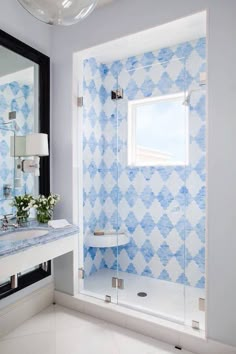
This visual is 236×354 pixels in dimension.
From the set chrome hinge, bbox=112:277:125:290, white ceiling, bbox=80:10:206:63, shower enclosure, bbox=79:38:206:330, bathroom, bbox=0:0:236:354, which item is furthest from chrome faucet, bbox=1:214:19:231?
white ceiling, bbox=80:10:206:63

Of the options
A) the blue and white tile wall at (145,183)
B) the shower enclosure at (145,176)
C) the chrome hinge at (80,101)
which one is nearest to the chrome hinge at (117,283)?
the shower enclosure at (145,176)

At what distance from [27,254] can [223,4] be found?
212 cm

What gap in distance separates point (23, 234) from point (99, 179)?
1.05 meters

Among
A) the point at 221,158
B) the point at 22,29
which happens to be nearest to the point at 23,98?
the point at 22,29

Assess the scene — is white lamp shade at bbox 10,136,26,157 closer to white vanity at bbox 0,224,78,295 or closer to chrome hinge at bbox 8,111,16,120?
chrome hinge at bbox 8,111,16,120

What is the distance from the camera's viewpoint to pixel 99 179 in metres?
2.82

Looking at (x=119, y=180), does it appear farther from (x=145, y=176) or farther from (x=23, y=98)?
(x=23, y=98)

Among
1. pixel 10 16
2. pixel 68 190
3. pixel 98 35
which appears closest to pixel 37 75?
pixel 10 16

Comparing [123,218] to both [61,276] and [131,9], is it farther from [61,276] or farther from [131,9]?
[131,9]

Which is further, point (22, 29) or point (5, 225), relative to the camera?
point (22, 29)

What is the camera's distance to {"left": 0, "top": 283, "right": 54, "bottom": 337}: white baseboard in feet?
6.49

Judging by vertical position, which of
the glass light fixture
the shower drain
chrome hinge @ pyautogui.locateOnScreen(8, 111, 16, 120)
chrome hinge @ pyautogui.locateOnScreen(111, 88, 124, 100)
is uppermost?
chrome hinge @ pyautogui.locateOnScreen(111, 88, 124, 100)

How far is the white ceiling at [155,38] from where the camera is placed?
193 cm

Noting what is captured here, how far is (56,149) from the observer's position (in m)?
2.48
